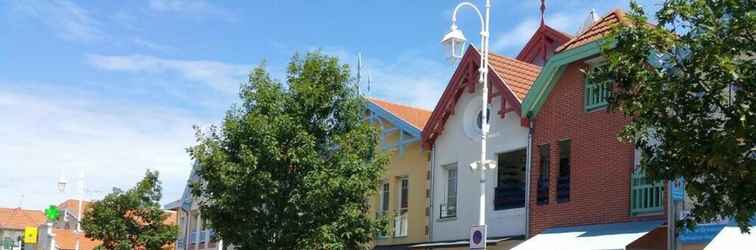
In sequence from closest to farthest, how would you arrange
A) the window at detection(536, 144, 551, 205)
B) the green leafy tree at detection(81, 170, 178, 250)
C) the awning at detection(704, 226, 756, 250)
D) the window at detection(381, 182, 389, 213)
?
the awning at detection(704, 226, 756, 250), the window at detection(536, 144, 551, 205), the window at detection(381, 182, 389, 213), the green leafy tree at detection(81, 170, 178, 250)

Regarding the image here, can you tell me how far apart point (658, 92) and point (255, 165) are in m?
11.2

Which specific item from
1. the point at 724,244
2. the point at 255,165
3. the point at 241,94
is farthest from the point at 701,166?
the point at 241,94

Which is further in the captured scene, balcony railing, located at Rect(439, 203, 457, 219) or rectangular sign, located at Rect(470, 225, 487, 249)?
balcony railing, located at Rect(439, 203, 457, 219)

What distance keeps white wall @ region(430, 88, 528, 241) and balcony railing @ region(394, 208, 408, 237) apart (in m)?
1.48

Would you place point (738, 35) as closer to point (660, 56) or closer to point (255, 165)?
point (660, 56)

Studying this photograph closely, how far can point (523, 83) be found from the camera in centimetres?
2366

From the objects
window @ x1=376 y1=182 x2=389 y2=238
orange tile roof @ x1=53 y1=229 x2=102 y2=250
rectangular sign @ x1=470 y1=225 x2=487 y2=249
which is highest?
window @ x1=376 y1=182 x2=389 y2=238

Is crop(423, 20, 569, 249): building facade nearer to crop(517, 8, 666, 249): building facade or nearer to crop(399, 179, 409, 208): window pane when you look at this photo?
crop(517, 8, 666, 249): building facade

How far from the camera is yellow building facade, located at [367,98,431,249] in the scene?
26.2 meters

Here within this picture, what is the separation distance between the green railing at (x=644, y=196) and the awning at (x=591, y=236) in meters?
0.32

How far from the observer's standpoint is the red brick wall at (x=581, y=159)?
779 inches

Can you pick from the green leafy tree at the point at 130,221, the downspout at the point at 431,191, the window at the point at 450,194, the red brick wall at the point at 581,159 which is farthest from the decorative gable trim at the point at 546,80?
the green leafy tree at the point at 130,221

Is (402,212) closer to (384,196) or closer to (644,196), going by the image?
(384,196)

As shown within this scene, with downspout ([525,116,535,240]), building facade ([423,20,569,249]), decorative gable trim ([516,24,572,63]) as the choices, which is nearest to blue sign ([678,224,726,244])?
downspout ([525,116,535,240])
